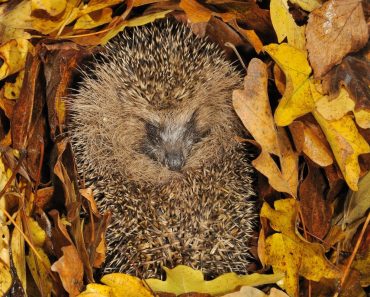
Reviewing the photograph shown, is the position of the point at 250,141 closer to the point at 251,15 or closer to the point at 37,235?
the point at 251,15

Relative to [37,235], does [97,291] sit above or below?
below

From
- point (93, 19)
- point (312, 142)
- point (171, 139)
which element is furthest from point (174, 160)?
point (93, 19)

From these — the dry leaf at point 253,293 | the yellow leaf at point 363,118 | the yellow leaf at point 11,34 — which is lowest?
the dry leaf at point 253,293

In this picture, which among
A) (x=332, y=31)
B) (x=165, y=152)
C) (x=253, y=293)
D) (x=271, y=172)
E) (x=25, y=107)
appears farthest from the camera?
(x=165, y=152)

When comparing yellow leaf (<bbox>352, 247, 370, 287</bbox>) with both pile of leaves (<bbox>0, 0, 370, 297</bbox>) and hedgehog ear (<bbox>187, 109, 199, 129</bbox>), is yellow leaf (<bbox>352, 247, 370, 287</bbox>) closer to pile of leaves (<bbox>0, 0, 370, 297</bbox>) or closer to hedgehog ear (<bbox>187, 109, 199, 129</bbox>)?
pile of leaves (<bbox>0, 0, 370, 297</bbox>)

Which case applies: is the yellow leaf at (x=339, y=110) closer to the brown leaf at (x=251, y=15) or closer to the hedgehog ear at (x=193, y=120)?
the brown leaf at (x=251, y=15)

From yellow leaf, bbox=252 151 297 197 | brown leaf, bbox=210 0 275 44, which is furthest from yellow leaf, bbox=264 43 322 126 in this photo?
brown leaf, bbox=210 0 275 44

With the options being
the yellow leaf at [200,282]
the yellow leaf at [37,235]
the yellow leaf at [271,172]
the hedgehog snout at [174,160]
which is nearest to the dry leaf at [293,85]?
the yellow leaf at [271,172]
